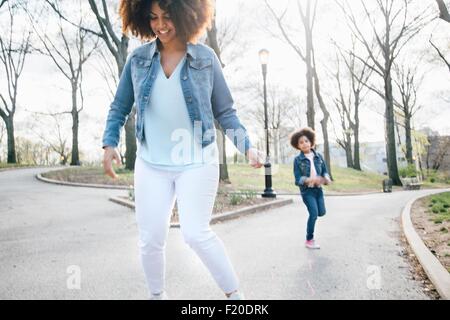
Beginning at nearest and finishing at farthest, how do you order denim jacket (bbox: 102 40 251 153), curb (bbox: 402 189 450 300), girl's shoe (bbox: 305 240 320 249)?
denim jacket (bbox: 102 40 251 153) → curb (bbox: 402 189 450 300) → girl's shoe (bbox: 305 240 320 249)

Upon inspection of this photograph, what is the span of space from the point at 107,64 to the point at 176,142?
2817 cm

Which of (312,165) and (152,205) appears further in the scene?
(312,165)

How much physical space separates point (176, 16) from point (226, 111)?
621 mm

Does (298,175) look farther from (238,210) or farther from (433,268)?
(238,210)

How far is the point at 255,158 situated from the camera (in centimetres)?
224

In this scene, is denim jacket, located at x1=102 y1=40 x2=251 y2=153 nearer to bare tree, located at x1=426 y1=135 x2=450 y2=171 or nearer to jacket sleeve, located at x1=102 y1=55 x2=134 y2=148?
jacket sleeve, located at x1=102 y1=55 x2=134 y2=148

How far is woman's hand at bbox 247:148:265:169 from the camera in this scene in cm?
224

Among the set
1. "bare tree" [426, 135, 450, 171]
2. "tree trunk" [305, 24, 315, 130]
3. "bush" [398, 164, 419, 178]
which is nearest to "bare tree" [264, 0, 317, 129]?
"tree trunk" [305, 24, 315, 130]

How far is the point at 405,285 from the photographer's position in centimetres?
324

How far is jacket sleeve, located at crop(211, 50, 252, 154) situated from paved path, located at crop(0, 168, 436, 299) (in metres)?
1.30

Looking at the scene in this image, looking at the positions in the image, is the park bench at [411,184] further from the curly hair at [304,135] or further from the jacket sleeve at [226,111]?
the jacket sleeve at [226,111]

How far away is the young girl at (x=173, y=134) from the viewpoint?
217 cm

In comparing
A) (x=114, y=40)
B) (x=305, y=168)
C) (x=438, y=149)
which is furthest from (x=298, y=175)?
(x=438, y=149)

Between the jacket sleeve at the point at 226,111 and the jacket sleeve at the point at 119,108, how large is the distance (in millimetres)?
524
